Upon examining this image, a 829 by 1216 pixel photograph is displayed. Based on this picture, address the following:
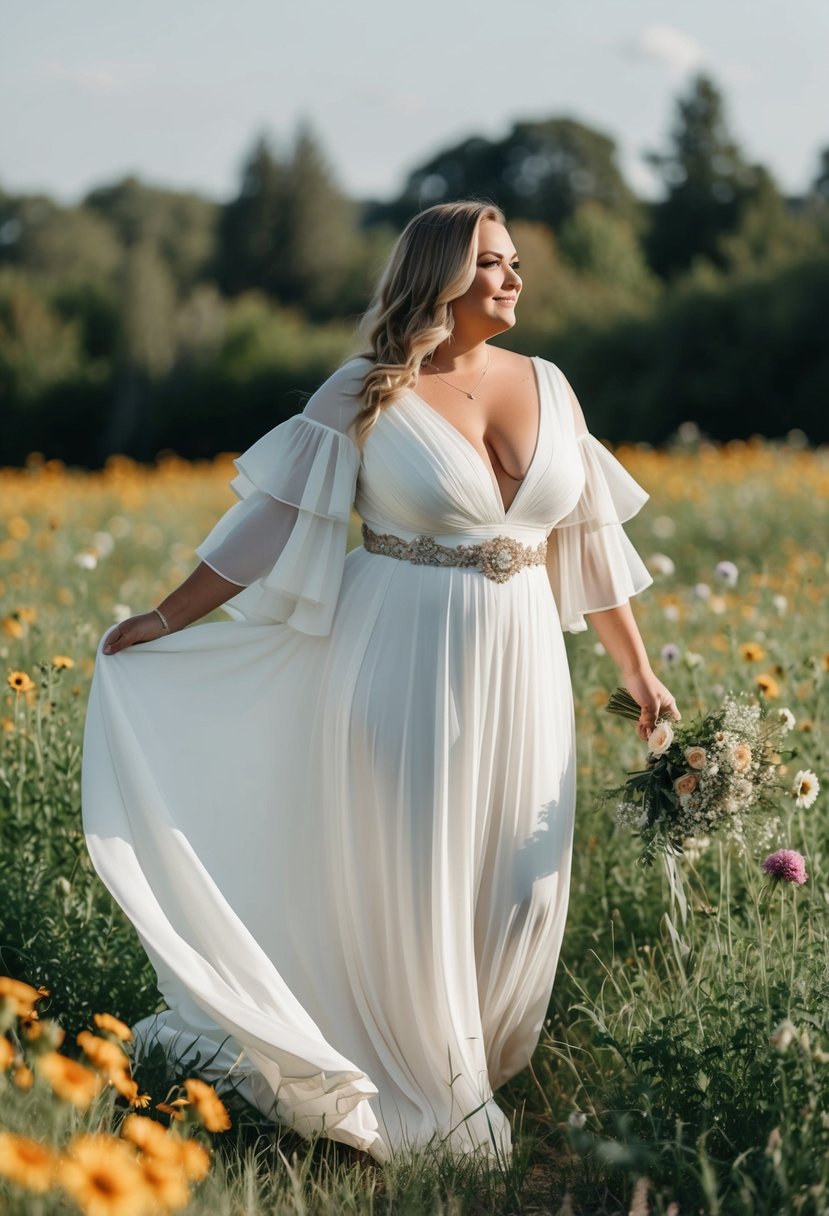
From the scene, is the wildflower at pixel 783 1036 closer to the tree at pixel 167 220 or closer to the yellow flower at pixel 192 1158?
the yellow flower at pixel 192 1158

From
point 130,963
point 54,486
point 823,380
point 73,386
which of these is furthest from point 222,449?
point 130,963

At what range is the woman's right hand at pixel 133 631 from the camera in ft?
11.0

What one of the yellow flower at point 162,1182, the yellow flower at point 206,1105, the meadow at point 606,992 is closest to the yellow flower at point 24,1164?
the meadow at point 606,992

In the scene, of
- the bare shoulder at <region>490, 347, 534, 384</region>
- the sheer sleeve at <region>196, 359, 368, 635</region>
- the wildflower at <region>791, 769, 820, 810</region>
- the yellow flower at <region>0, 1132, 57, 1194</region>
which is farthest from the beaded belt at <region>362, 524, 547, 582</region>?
the yellow flower at <region>0, 1132, 57, 1194</region>

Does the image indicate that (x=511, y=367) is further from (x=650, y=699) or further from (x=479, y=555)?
(x=650, y=699)

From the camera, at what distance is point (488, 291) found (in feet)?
10.5

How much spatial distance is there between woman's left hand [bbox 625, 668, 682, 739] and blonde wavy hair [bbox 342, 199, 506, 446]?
0.91m

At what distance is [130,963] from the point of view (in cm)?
362

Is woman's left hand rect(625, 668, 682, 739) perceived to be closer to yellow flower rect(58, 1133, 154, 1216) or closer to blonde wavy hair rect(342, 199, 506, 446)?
blonde wavy hair rect(342, 199, 506, 446)

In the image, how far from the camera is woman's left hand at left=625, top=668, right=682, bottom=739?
134 inches

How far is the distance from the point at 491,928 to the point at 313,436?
1.22m

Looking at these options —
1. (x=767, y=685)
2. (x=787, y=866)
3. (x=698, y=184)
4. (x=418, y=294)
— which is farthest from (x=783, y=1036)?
(x=698, y=184)

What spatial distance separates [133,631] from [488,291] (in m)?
1.17

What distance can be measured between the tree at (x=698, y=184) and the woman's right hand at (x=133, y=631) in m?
35.7
